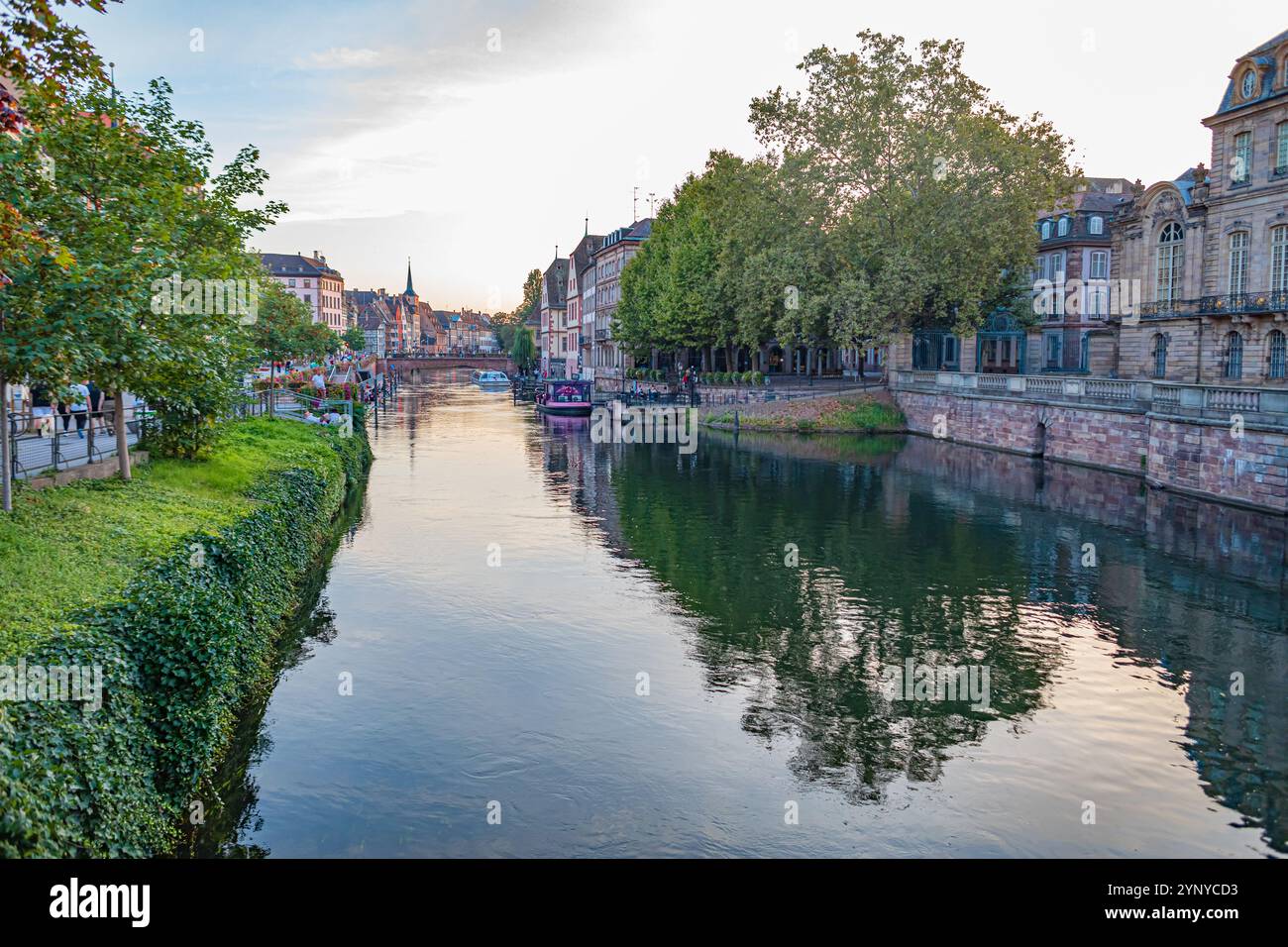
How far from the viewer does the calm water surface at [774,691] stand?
11.7m

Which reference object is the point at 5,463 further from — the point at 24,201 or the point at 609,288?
the point at 609,288

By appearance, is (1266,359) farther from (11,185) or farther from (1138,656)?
(11,185)

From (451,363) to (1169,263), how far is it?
10846 centimetres

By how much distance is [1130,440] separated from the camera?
39.0 m

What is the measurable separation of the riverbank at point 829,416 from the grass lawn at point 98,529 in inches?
1522

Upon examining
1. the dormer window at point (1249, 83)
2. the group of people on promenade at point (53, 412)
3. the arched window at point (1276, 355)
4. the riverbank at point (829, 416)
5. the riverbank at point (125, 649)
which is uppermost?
the dormer window at point (1249, 83)

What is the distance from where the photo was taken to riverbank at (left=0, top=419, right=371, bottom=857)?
27.0 feet

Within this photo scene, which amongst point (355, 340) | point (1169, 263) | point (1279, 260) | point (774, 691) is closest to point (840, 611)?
point (774, 691)

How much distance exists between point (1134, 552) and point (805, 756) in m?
16.0

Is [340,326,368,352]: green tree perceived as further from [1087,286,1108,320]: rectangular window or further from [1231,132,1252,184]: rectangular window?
[1231,132,1252,184]: rectangular window

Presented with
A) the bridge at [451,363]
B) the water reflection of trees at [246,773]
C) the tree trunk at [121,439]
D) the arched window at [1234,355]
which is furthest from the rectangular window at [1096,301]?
the bridge at [451,363]

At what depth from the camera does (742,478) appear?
4097cm

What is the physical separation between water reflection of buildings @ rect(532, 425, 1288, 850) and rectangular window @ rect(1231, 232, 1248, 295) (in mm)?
13370

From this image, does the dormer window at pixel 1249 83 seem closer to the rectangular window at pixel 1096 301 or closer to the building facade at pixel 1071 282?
the building facade at pixel 1071 282
